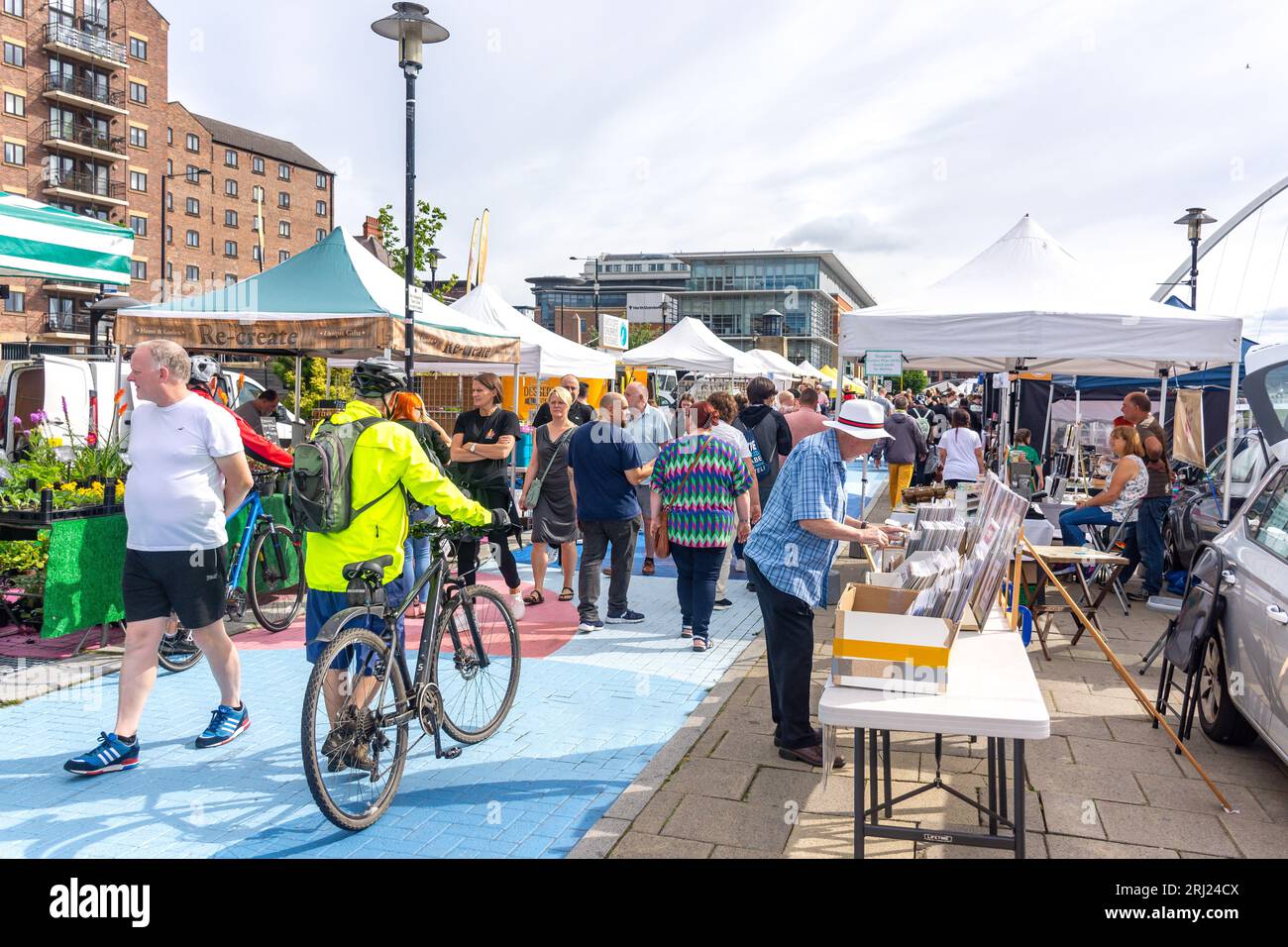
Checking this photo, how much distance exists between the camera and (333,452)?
421 cm

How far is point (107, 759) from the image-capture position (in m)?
4.55

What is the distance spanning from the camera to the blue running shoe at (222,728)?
4953mm

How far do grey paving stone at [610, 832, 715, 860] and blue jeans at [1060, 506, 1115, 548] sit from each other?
7.23 m

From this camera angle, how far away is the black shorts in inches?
180

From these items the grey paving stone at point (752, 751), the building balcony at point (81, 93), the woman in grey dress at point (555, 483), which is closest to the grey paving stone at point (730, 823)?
the grey paving stone at point (752, 751)

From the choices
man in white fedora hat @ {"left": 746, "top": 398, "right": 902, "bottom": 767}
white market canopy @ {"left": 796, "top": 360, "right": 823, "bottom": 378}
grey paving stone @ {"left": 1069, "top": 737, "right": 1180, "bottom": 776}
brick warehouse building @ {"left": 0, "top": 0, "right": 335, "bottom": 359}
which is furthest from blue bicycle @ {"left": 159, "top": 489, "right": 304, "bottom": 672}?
brick warehouse building @ {"left": 0, "top": 0, "right": 335, "bottom": 359}

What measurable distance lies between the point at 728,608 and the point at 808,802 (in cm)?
434

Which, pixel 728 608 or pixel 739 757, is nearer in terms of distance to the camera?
pixel 739 757

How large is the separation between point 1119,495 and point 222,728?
26.3 feet

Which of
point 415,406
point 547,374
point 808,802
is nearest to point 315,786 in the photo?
point 808,802

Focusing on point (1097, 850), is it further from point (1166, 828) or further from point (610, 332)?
point (610, 332)

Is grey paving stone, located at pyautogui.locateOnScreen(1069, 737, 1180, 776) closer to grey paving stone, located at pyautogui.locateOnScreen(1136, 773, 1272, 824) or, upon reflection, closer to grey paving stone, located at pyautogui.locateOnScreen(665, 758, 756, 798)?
grey paving stone, located at pyautogui.locateOnScreen(1136, 773, 1272, 824)
